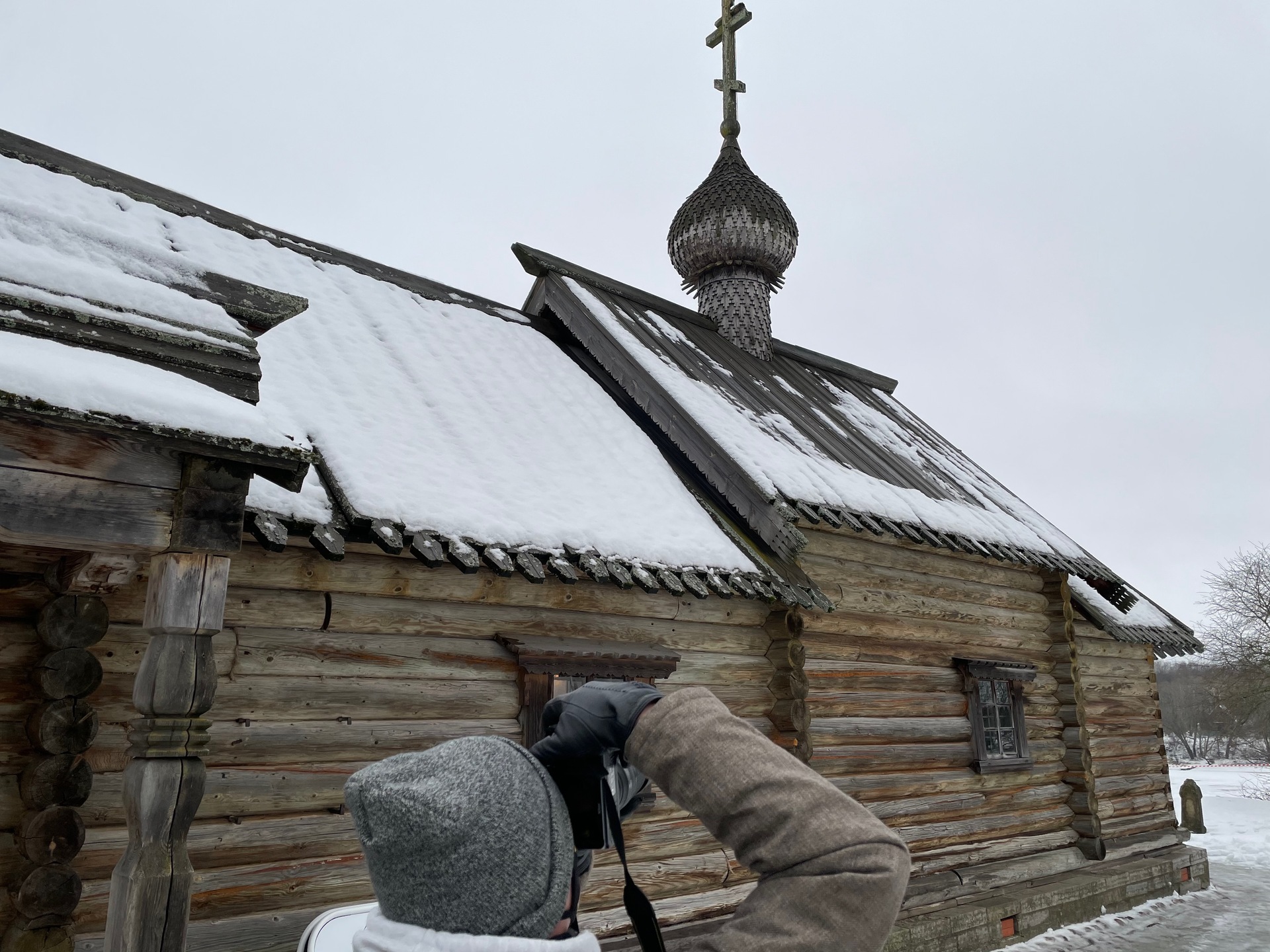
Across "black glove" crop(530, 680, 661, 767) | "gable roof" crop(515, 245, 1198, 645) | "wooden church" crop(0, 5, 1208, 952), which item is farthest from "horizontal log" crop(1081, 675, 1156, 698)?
"black glove" crop(530, 680, 661, 767)

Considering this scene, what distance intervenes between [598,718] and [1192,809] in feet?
58.1

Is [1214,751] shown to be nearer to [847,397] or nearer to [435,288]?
[847,397]

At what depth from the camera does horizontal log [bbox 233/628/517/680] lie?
15.5 feet

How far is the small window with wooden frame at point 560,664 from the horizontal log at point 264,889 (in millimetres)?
1213

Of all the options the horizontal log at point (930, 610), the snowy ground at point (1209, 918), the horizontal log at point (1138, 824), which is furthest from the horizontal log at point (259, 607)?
the horizontal log at point (1138, 824)

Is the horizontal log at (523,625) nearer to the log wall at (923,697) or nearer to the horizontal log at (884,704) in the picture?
the horizontal log at (884,704)

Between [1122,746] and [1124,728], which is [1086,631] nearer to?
[1124,728]

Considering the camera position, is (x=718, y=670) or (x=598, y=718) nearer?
(x=598, y=718)

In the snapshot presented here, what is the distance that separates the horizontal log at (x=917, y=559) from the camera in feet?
25.5

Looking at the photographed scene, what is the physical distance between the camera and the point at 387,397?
6062 mm

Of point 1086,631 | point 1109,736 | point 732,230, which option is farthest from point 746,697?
point 1109,736

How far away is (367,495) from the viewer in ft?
15.6

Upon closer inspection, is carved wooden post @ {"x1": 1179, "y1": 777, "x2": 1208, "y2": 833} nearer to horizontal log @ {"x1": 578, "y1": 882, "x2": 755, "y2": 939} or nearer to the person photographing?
horizontal log @ {"x1": 578, "y1": 882, "x2": 755, "y2": 939}

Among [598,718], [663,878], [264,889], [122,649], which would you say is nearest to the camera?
[598,718]
